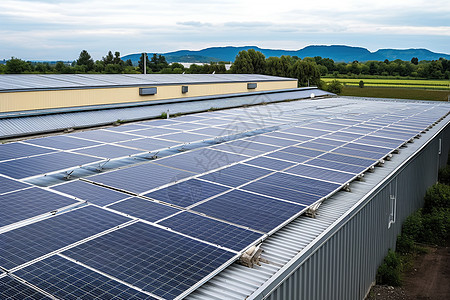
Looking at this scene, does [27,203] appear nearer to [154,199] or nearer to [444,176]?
[154,199]

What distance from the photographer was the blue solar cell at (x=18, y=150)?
19.2 metres

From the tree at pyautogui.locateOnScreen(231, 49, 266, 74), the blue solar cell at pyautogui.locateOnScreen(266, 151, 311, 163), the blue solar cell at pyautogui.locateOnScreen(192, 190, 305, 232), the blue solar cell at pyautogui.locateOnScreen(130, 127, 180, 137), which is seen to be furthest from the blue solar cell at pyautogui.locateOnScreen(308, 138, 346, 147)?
the tree at pyautogui.locateOnScreen(231, 49, 266, 74)

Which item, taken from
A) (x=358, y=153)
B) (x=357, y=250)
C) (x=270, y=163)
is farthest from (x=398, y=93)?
(x=357, y=250)

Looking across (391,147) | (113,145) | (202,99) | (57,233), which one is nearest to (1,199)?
(57,233)

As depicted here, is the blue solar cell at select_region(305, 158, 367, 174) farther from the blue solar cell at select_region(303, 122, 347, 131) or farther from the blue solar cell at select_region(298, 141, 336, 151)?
the blue solar cell at select_region(303, 122, 347, 131)

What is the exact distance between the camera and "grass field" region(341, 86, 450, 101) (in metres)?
111

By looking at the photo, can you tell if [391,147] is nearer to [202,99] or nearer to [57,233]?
[57,233]

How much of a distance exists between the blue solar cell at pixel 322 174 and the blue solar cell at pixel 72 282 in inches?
402

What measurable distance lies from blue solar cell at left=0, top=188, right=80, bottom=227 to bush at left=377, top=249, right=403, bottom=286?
13149 millimetres

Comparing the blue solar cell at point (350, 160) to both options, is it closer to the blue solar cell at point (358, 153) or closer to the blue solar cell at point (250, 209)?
the blue solar cell at point (358, 153)

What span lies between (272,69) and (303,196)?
108453mm

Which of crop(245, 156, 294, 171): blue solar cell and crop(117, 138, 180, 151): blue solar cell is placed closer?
crop(245, 156, 294, 171): blue solar cell

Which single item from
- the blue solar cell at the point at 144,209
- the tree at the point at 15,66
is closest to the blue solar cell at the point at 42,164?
the blue solar cell at the point at 144,209

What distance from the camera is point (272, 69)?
119562mm
